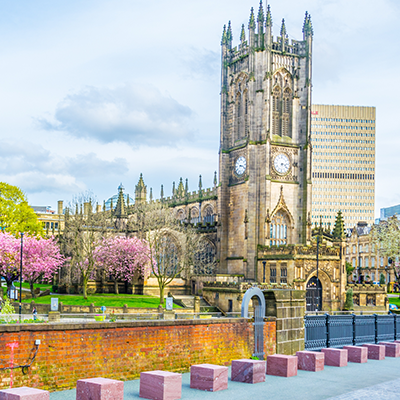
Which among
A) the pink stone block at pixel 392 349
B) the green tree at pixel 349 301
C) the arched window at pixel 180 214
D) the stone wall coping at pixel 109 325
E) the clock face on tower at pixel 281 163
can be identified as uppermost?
the clock face on tower at pixel 281 163

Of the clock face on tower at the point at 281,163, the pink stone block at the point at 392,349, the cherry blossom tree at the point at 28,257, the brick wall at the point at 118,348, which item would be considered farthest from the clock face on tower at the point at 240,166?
the brick wall at the point at 118,348

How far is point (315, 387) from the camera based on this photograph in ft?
51.2

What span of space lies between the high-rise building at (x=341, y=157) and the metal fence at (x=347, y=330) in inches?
5534

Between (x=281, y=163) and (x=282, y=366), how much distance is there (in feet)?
185

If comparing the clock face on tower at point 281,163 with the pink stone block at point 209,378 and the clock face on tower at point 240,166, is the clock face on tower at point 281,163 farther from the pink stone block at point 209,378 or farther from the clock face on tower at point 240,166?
the pink stone block at point 209,378

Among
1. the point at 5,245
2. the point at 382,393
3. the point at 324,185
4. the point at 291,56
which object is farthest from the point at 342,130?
the point at 382,393

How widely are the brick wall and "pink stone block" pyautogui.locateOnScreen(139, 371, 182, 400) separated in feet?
5.50

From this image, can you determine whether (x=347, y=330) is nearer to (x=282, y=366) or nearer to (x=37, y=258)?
(x=282, y=366)

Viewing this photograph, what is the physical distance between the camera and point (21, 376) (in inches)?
517

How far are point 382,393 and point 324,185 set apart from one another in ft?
507

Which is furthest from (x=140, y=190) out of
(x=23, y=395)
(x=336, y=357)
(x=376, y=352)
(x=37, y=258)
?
(x=23, y=395)

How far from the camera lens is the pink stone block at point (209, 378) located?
14500 millimetres

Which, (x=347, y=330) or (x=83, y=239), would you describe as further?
(x=83, y=239)

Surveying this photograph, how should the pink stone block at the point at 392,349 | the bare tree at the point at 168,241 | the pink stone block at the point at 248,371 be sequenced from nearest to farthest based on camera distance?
the pink stone block at the point at 248,371 → the pink stone block at the point at 392,349 → the bare tree at the point at 168,241
